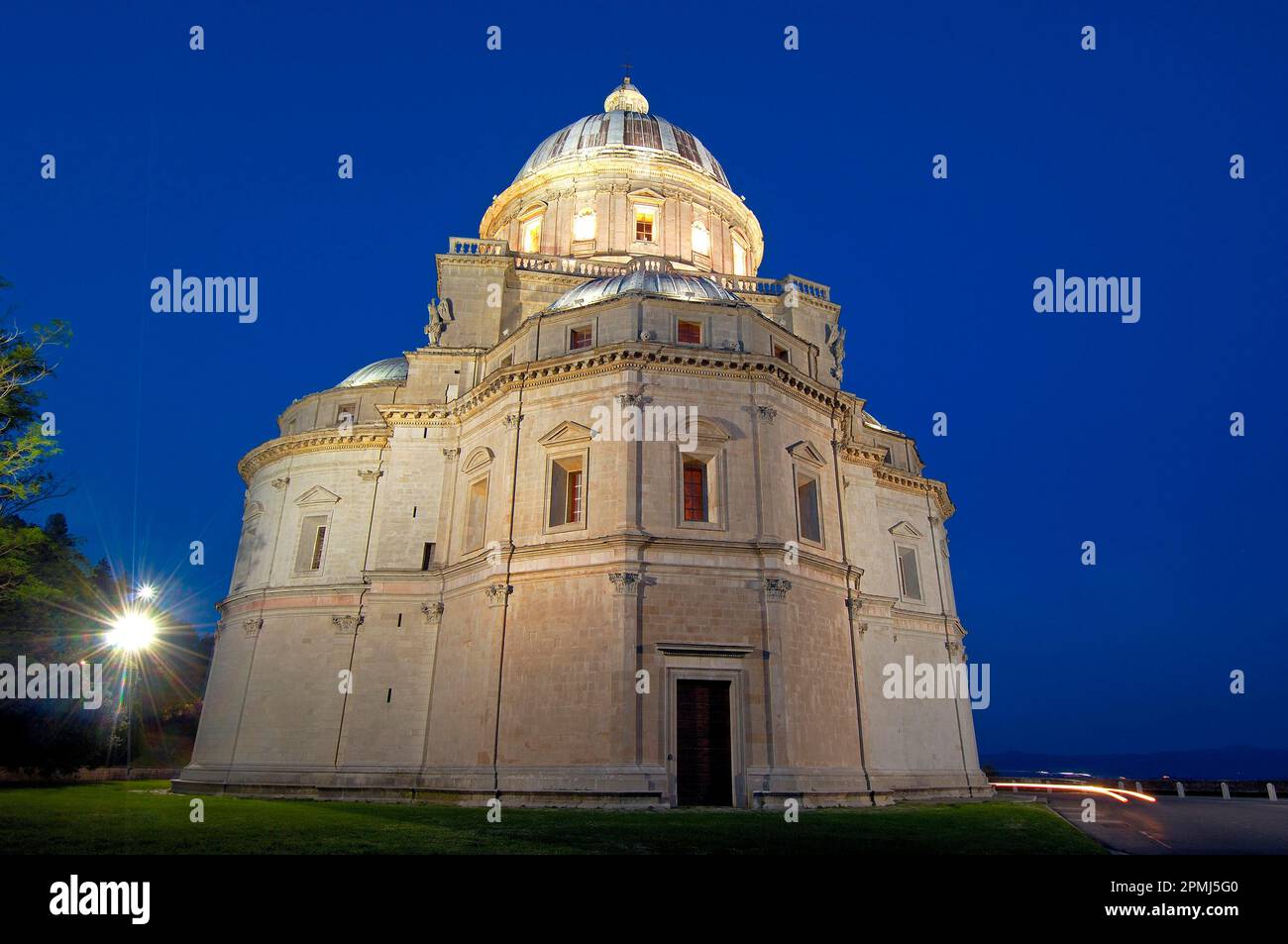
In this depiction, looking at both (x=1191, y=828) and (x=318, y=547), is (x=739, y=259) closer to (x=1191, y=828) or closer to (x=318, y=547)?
(x=318, y=547)

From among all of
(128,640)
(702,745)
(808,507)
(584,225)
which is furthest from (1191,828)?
(128,640)

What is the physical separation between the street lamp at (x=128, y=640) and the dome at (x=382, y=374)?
14100mm

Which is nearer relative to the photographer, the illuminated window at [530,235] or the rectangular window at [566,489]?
the rectangular window at [566,489]

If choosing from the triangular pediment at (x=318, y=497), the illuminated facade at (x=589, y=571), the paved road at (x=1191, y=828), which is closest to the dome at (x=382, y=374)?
the illuminated facade at (x=589, y=571)

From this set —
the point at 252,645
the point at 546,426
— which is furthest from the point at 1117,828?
the point at 252,645

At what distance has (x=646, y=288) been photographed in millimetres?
29453

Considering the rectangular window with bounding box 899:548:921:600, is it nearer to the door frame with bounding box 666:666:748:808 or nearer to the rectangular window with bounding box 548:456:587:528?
the door frame with bounding box 666:666:748:808

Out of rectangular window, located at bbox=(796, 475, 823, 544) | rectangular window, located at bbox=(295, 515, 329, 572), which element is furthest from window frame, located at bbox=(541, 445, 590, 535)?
rectangular window, located at bbox=(295, 515, 329, 572)

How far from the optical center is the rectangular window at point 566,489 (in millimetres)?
26367

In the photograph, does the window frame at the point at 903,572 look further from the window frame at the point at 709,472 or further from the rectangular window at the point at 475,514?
the rectangular window at the point at 475,514

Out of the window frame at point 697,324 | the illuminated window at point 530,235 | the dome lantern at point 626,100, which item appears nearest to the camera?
the window frame at point 697,324

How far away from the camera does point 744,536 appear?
2522 centimetres
